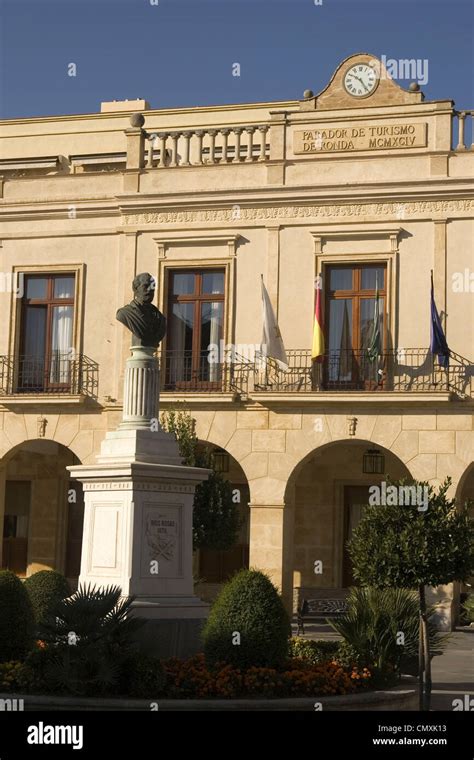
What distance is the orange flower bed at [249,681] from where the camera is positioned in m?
13.8

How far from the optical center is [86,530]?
15797 mm

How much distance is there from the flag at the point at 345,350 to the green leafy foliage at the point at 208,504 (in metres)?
3.27

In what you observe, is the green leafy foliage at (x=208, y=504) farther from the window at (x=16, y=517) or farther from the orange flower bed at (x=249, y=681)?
the orange flower bed at (x=249, y=681)

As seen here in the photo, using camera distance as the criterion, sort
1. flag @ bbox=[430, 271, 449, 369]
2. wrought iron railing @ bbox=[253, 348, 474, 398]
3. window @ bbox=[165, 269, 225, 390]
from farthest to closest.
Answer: window @ bbox=[165, 269, 225, 390] → wrought iron railing @ bbox=[253, 348, 474, 398] → flag @ bbox=[430, 271, 449, 369]

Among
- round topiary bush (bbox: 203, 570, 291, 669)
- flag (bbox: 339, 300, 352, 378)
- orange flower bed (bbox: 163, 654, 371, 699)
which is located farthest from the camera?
flag (bbox: 339, 300, 352, 378)

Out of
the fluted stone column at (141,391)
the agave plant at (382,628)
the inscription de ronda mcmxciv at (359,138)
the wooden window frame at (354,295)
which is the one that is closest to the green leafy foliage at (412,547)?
the agave plant at (382,628)

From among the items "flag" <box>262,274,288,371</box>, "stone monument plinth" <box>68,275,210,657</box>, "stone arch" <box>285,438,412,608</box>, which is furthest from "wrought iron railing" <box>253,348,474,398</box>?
"stone monument plinth" <box>68,275,210,657</box>

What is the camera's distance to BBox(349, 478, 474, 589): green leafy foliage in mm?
16062

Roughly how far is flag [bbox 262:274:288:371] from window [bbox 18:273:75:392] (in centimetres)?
467

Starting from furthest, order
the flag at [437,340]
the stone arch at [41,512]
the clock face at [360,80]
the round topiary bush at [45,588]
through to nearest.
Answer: the stone arch at [41,512], the clock face at [360,80], the flag at [437,340], the round topiary bush at [45,588]

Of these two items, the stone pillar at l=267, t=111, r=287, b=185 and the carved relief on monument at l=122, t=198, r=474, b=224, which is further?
the stone pillar at l=267, t=111, r=287, b=185

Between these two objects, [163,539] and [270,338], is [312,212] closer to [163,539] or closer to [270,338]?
[270,338]

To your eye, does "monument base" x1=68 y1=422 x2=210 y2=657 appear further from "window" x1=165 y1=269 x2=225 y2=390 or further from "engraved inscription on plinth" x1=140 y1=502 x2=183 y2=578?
"window" x1=165 y1=269 x2=225 y2=390
